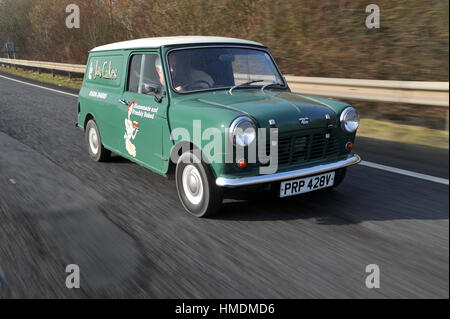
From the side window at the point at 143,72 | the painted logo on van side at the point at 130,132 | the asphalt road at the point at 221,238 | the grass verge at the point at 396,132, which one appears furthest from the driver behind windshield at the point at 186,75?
the grass verge at the point at 396,132

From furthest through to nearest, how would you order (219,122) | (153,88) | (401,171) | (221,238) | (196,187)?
(401,171) → (153,88) → (196,187) → (219,122) → (221,238)

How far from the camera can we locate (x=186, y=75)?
4551 mm

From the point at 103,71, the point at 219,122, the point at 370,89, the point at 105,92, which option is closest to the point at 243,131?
the point at 219,122

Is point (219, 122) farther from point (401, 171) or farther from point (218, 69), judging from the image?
point (401, 171)

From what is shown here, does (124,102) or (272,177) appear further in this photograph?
(124,102)

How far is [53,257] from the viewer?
3.24 metres

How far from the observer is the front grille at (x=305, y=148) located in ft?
12.6

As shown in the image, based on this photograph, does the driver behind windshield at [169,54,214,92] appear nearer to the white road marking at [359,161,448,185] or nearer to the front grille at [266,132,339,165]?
the front grille at [266,132,339,165]

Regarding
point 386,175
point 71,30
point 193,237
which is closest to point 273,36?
point 386,175

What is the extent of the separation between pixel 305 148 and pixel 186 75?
5.02ft

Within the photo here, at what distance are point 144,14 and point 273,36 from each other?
8938 mm

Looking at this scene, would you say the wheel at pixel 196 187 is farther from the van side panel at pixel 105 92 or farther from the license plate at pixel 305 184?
the van side panel at pixel 105 92

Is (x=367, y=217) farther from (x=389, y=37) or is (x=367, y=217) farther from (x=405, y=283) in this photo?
(x=389, y=37)

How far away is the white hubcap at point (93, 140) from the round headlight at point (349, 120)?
3.71 m
